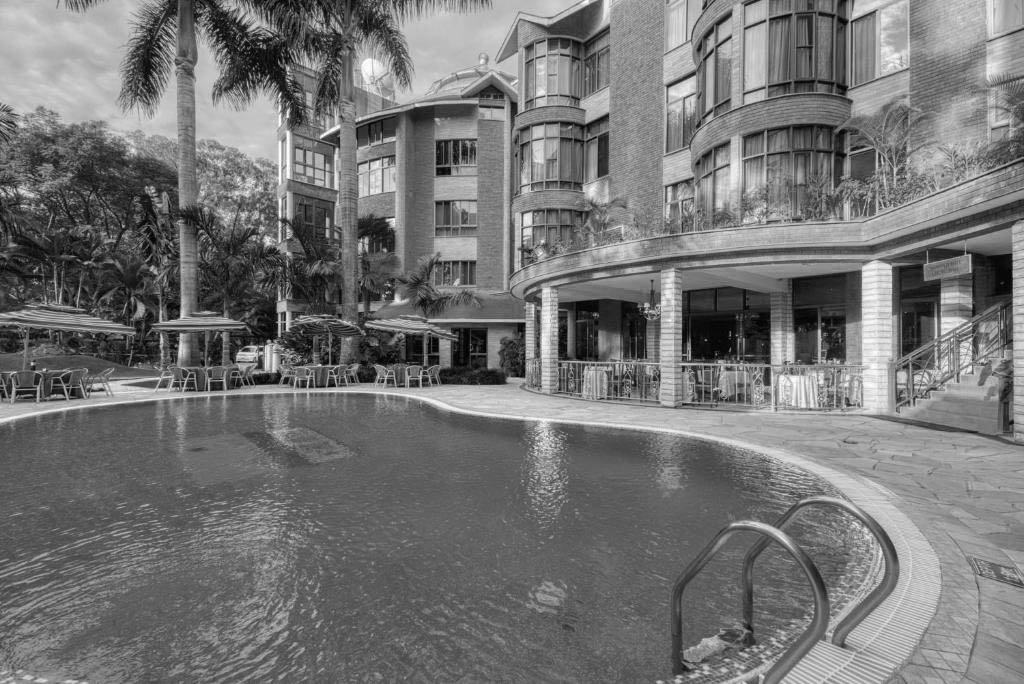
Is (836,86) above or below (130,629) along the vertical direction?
above

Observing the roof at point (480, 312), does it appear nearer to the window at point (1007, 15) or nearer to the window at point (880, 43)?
the window at point (880, 43)

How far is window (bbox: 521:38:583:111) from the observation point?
906 inches

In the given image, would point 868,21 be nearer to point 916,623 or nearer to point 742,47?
point 742,47

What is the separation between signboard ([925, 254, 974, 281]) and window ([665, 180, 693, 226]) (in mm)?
8600

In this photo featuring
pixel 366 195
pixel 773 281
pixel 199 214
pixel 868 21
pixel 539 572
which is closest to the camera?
pixel 539 572

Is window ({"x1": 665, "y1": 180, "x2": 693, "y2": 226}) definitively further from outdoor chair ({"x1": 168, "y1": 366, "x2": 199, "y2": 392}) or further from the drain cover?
outdoor chair ({"x1": 168, "y1": 366, "x2": 199, "y2": 392})

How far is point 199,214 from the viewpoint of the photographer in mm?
18984

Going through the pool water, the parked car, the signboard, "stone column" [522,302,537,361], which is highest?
the signboard

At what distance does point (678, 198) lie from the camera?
18859 millimetres

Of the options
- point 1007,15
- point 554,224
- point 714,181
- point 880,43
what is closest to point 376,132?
point 554,224

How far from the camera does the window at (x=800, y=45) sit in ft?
46.1

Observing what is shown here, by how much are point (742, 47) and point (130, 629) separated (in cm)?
1797

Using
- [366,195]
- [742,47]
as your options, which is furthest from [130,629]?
[366,195]

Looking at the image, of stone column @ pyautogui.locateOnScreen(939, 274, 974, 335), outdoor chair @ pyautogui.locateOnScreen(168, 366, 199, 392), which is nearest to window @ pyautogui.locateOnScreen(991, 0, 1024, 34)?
stone column @ pyautogui.locateOnScreen(939, 274, 974, 335)
